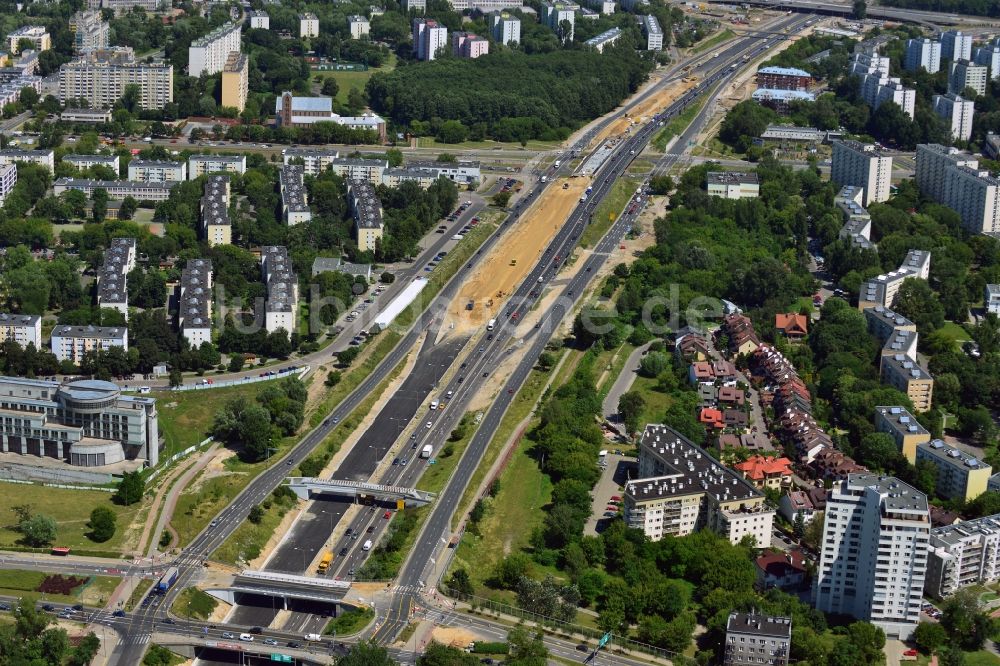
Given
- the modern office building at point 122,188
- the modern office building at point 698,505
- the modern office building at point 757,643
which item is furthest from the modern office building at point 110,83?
the modern office building at point 757,643

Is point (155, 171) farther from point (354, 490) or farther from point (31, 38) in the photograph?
point (354, 490)

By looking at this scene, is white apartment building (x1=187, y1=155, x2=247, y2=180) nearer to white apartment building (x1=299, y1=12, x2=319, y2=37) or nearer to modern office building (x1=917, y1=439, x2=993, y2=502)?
white apartment building (x1=299, y1=12, x2=319, y2=37)

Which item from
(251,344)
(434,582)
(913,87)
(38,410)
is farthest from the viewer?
(913,87)

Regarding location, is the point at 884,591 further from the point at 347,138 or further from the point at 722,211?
the point at 347,138

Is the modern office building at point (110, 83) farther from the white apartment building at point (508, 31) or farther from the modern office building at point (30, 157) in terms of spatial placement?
the white apartment building at point (508, 31)

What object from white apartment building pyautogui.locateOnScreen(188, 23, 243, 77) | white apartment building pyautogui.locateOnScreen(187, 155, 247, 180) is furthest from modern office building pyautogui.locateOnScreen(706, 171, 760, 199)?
white apartment building pyautogui.locateOnScreen(188, 23, 243, 77)

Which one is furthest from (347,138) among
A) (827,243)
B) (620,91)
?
(827,243)
